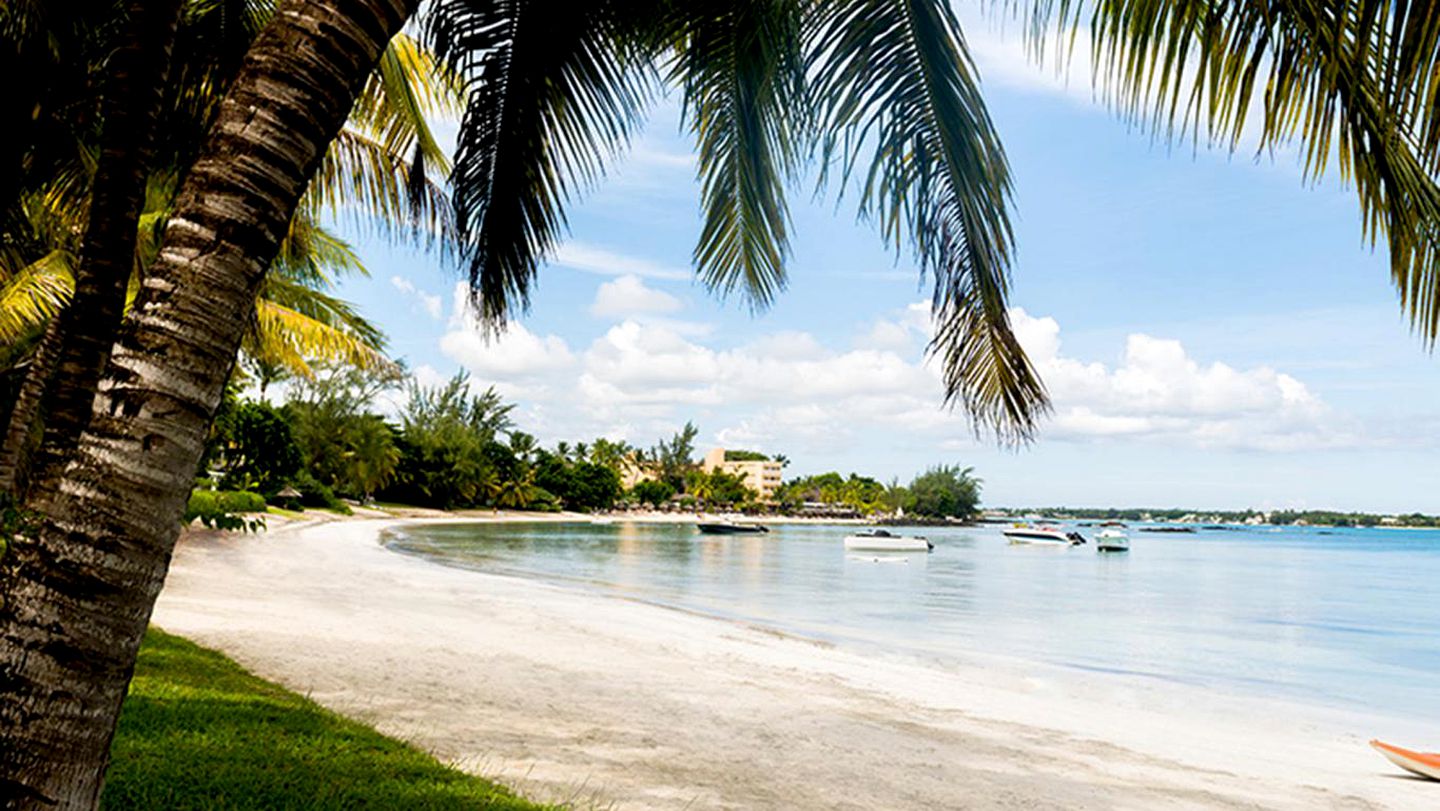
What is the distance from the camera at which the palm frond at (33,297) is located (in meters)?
9.29

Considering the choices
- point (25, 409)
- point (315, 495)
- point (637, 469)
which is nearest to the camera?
point (25, 409)

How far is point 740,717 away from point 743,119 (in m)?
4.57

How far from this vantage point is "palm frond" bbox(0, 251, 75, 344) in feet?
30.5

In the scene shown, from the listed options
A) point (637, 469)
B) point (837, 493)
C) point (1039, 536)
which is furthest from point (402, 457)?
point (837, 493)

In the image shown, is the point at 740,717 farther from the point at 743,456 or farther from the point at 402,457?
the point at 743,456

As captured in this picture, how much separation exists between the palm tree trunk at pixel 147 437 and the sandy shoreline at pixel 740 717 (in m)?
3.13

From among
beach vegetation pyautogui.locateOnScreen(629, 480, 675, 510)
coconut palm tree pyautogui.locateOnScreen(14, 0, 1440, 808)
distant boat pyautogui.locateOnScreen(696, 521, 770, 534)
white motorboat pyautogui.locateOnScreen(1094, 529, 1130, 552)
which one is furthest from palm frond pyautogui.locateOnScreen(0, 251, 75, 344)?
beach vegetation pyautogui.locateOnScreen(629, 480, 675, 510)

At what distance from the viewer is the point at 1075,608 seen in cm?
2616

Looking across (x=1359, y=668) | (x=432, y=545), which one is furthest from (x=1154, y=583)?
(x=432, y=545)

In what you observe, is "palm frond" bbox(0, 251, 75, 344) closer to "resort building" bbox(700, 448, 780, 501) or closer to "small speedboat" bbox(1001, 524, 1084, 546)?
"small speedboat" bbox(1001, 524, 1084, 546)

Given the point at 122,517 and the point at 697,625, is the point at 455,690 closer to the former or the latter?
the point at 122,517

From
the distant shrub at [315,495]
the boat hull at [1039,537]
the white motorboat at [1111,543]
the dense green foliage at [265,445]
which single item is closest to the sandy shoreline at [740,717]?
the dense green foliage at [265,445]

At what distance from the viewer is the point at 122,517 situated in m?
1.64

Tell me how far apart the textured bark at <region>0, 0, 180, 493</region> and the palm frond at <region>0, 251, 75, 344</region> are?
22.0 ft
